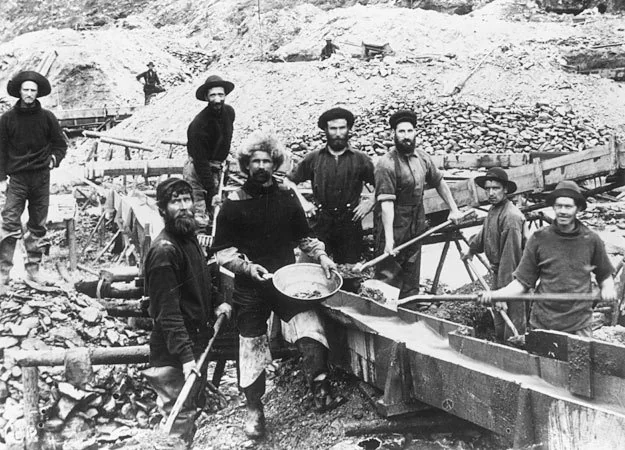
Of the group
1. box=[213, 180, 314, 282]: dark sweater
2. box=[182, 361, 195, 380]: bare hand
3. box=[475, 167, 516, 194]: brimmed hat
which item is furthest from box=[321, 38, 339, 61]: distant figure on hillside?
box=[182, 361, 195, 380]: bare hand

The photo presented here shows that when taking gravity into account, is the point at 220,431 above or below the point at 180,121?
below

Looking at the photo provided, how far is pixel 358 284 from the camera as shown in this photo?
5.36 meters

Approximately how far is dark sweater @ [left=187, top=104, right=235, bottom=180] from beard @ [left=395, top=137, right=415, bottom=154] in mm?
1793

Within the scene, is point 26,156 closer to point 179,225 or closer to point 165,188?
point 165,188

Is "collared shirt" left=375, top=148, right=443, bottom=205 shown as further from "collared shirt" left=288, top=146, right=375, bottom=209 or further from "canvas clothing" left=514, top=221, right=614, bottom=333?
"canvas clothing" left=514, top=221, right=614, bottom=333

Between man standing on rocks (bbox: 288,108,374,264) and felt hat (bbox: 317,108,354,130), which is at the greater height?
felt hat (bbox: 317,108,354,130)

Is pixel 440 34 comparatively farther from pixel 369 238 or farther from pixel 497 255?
pixel 497 255

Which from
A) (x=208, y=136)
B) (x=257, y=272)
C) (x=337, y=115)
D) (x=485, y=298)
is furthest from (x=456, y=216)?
(x=208, y=136)

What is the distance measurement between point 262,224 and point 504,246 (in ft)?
6.27

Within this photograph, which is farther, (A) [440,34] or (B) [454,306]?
(A) [440,34]

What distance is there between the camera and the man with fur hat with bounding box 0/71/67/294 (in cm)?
595

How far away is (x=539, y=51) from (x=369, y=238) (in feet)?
49.7

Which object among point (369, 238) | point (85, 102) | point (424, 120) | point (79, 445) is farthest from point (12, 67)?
point (79, 445)

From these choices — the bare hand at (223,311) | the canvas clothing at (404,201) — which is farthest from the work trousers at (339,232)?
the bare hand at (223,311)
